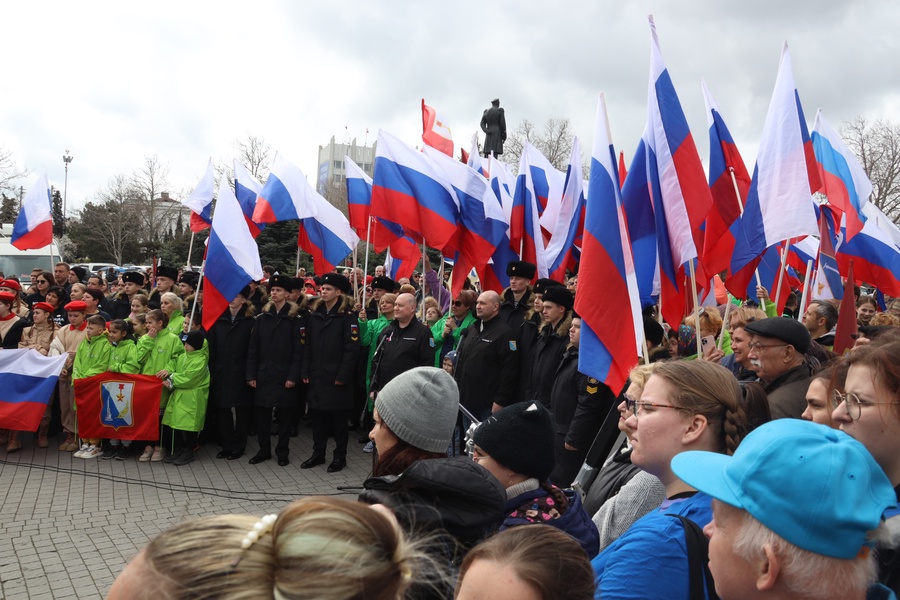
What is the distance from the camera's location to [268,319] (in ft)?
28.0

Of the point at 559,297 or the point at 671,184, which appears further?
the point at 559,297

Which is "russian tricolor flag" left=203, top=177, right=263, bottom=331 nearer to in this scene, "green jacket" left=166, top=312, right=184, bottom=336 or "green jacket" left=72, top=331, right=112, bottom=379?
"green jacket" left=166, top=312, right=184, bottom=336

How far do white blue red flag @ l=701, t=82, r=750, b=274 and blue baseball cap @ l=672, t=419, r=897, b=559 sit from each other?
460cm

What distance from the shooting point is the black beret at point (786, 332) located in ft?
12.9

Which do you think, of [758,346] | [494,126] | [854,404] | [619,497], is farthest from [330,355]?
[494,126]

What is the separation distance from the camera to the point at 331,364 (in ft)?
26.9

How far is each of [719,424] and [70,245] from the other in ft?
184

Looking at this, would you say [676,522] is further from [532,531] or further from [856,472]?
[856,472]

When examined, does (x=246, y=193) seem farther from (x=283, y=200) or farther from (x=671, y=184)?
(x=671, y=184)

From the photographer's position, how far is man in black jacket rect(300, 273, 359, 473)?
26.6 feet

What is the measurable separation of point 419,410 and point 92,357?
6.99 meters

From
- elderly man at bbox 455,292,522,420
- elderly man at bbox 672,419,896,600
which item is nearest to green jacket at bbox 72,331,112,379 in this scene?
elderly man at bbox 455,292,522,420

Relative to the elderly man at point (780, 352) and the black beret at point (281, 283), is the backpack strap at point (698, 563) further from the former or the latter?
the black beret at point (281, 283)

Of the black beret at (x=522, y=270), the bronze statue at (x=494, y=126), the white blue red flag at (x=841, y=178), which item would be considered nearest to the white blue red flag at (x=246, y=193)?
the black beret at (x=522, y=270)
